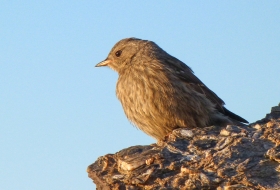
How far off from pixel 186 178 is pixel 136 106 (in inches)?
124

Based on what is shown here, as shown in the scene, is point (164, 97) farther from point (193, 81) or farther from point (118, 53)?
point (118, 53)

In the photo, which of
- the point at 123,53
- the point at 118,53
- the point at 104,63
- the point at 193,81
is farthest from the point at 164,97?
the point at 104,63

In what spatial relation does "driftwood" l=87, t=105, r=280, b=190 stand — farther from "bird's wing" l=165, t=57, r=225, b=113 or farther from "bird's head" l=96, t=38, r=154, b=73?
"bird's head" l=96, t=38, r=154, b=73

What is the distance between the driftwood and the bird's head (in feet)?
11.3

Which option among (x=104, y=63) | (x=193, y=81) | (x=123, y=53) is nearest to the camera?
(x=193, y=81)

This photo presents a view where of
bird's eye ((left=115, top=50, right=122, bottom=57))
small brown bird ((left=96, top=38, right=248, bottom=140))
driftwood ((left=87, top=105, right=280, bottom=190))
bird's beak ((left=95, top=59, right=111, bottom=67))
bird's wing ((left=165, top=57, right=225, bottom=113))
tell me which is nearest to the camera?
driftwood ((left=87, top=105, right=280, bottom=190))

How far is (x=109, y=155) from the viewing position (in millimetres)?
6035

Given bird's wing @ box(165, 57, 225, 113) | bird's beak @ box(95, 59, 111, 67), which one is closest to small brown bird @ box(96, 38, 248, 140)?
bird's wing @ box(165, 57, 225, 113)

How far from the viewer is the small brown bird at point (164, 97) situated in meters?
8.07

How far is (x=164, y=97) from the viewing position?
8.10m

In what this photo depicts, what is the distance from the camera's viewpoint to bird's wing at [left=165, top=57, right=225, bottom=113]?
877 centimetres

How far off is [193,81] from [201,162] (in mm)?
3714

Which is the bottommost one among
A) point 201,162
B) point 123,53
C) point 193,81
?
point 201,162

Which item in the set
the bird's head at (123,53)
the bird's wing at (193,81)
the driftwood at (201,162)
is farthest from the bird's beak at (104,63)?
the driftwood at (201,162)
